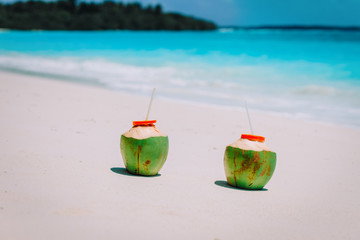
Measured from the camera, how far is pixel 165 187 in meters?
4.05

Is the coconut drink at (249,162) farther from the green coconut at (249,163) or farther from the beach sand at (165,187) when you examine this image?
the beach sand at (165,187)

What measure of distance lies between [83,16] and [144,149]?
106155mm

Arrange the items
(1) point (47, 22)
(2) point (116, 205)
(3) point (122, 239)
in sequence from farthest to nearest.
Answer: (1) point (47, 22) → (2) point (116, 205) → (3) point (122, 239)

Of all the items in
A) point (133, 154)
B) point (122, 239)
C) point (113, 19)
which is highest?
point (113, 19)

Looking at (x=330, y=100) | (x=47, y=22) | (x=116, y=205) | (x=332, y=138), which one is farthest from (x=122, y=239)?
(x=47, y=22)

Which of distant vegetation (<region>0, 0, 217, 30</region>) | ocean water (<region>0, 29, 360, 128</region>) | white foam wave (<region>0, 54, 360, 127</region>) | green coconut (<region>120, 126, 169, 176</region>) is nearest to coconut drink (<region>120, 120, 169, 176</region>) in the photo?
Answer: green coconut (<region>120, 126, 169, 176</region>)

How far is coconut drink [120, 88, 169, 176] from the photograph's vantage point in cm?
420

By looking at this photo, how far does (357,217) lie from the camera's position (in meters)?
3.82

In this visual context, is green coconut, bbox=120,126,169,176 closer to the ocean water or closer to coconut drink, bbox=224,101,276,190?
coconut drink, bbox=224,101,276,190

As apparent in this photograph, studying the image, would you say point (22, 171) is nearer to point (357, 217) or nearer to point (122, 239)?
point (122, 239)

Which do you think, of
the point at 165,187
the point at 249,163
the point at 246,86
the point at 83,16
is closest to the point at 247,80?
the point at 246,86

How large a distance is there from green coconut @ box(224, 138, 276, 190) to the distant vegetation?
102 meters

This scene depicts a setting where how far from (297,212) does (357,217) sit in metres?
0.49

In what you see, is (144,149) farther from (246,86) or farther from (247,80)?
(247,80)
